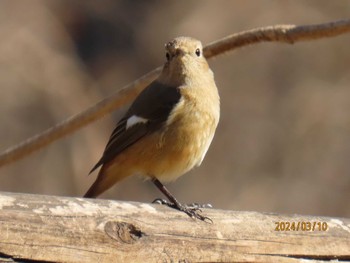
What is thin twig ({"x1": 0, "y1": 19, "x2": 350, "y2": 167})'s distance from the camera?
13.3 ft

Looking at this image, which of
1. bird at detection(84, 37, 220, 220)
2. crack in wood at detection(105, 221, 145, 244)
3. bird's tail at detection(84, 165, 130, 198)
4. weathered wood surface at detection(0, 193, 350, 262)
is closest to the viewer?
weathered wood surface at detection(0, 193, 350, 262)

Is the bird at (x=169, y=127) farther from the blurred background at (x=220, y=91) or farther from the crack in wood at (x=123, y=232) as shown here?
the blurred background at (x=220, y=91)

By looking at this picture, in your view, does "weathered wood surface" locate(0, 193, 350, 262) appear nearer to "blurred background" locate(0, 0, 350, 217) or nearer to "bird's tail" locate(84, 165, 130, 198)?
"bird's tail" locate(84, 165, 130, 198)

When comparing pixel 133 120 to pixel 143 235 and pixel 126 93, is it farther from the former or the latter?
pixel 143 235

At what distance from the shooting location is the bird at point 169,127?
482 cm

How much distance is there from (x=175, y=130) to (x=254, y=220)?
43.7 inches

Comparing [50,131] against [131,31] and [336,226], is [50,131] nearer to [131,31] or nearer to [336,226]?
[336,226]

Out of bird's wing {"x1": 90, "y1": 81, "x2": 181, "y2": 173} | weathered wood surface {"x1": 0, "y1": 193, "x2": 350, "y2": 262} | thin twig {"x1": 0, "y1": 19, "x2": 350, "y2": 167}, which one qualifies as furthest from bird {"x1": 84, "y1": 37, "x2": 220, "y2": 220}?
weathered wood surface {"x1": 0, "y1": 193, "x2": 350, "y2": 262}

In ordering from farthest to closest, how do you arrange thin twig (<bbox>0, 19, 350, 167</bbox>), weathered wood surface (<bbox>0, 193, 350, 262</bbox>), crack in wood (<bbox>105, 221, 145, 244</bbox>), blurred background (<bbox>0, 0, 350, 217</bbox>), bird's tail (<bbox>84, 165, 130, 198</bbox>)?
1. blurred background (<bbox>0, 0, 350, 217</bbox>)
2. bird's tail (<bbox>84, 165, 130, 198</bbox>)
3. thin twig (<bbox>0, 19, 350, 167</bbox>)
4. crack in wood (<bbox>105, 221, 145, 244</bbox>)
5. weathered wood surface (<bbox>0, 193, 350, 262</bbox>)

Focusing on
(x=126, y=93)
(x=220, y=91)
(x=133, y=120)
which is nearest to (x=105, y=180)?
(x=133, y=120)

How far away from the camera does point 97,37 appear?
10602 millimetres

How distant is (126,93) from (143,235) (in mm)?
865

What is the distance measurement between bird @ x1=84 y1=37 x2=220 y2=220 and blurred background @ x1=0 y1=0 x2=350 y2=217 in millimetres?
3664

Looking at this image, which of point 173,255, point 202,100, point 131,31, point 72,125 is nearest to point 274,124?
point 131,31
